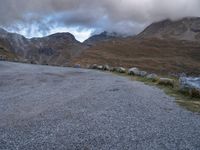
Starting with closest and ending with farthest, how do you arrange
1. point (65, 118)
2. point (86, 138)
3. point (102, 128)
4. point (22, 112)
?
point (86, 138), point (102, 128), point (65, 118), point (22, 112)

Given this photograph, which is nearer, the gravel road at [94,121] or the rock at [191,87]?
the gravel road at [94,121]

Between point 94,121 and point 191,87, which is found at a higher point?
point 191,87

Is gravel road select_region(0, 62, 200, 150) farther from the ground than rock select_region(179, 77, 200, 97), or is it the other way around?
rock select_region(179, 77, 200, 97)

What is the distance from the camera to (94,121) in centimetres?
1264

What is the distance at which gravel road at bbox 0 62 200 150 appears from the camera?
10.1 metres

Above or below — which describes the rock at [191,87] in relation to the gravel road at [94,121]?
above

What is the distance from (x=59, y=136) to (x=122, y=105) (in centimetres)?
624

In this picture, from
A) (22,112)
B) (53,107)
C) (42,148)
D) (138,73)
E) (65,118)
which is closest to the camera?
(42,148)

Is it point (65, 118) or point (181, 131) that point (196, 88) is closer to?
point (181, 131)

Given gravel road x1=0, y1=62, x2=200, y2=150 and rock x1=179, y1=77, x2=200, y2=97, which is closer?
gravel road x1=0, y1=62, x2=200, y2=150

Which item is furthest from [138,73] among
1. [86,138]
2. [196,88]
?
[86,138]

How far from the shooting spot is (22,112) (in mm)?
14016

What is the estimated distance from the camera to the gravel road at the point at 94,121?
33.1ft

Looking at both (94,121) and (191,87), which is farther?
(191,87)
